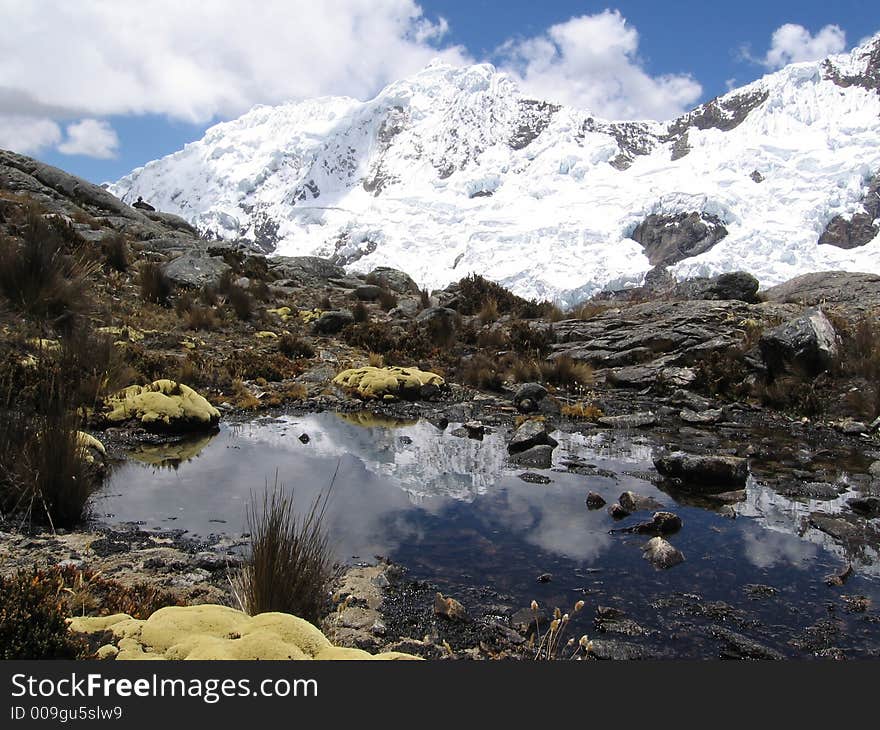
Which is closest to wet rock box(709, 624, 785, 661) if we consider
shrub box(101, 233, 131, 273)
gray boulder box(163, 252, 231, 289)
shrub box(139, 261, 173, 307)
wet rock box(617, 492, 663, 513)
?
wet rock box(617, 492, 663, 513)

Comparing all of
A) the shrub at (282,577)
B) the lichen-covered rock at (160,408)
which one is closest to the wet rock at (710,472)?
the shrub at (282,577)

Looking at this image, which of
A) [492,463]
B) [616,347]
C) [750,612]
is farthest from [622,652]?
[616,347]

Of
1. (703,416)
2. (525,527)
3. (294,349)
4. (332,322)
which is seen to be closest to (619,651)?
(525,527)

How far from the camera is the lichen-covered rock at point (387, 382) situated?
12.8 metres

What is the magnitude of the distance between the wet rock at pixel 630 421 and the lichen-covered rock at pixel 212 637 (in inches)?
362

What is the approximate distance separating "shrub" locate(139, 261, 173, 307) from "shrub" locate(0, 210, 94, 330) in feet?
18.1

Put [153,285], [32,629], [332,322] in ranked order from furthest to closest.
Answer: [332,322]
[153,285]
[32,629]

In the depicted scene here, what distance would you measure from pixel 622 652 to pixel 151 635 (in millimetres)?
2869

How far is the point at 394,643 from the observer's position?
3916mm

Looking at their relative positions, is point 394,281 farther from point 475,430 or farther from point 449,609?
point 449,609

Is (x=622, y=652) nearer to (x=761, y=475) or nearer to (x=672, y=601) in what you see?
(x=672, y=601)

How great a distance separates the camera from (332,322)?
18078 millimetres

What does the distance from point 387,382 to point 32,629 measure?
1046 cm

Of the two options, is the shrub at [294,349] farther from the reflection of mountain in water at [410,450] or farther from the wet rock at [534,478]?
the wet rock at [534,478]
